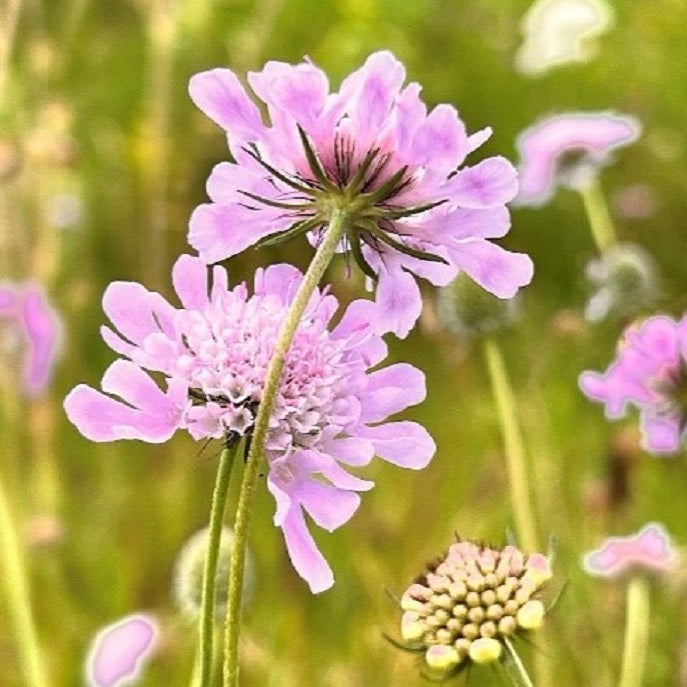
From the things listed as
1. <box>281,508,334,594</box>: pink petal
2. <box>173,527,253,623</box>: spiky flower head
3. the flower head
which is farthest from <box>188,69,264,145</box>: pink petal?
the flower head

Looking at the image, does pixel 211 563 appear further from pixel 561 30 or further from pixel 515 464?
pixel 561 30

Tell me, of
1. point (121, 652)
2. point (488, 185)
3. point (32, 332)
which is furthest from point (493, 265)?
point (32, 332)

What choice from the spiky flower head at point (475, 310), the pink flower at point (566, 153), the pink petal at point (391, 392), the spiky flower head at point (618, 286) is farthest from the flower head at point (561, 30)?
the pink petal at point (391, 392)

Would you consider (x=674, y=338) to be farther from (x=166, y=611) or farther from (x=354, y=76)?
(x=166, y=611)

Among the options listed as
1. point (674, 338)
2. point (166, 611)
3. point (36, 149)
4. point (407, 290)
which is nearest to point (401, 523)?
point (166, 611)

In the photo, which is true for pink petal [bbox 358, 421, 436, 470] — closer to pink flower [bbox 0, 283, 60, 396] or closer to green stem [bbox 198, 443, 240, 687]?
green stem [bbox 198, 443, 240, 687]

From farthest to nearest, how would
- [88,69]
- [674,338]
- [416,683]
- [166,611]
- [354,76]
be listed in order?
[88,69]
[166,611]
[416,683]
[674,338]
[354,76]
